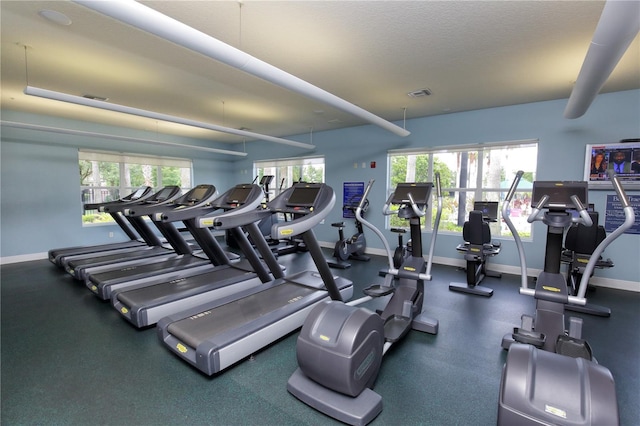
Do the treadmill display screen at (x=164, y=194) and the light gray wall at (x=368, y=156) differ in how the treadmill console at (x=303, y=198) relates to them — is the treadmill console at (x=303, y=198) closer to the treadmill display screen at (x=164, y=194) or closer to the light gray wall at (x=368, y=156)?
the treadmill display screen at (x=164, y=194)

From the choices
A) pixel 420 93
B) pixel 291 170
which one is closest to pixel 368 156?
pixel 420 93

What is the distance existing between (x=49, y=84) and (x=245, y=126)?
3626 mm

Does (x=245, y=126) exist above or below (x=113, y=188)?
above

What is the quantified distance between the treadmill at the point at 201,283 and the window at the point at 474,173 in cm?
395

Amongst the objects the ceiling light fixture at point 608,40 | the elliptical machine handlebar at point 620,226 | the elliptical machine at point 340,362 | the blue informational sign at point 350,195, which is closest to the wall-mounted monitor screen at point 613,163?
the ceiling light fixture at point 608,40

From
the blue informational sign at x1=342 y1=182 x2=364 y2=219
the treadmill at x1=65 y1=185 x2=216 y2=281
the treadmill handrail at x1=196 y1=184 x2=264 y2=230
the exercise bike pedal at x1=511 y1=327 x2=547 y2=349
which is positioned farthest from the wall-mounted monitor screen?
the treadmill at x1=65 y1=185 x2=216 y2=281

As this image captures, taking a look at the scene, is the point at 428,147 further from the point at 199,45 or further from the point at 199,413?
the point at 199,413

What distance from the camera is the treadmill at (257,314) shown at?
238 centimetres

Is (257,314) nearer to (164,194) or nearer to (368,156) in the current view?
(164,194)

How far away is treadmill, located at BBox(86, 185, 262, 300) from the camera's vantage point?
3.69 m

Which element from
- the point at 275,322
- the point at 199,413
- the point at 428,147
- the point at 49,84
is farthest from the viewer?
the point at 428,147

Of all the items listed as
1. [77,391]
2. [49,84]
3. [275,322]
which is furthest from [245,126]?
[77,391]

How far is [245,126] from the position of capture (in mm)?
7176

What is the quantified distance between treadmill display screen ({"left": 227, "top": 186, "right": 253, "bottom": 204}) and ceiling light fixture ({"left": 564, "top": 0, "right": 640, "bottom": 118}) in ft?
11.3
